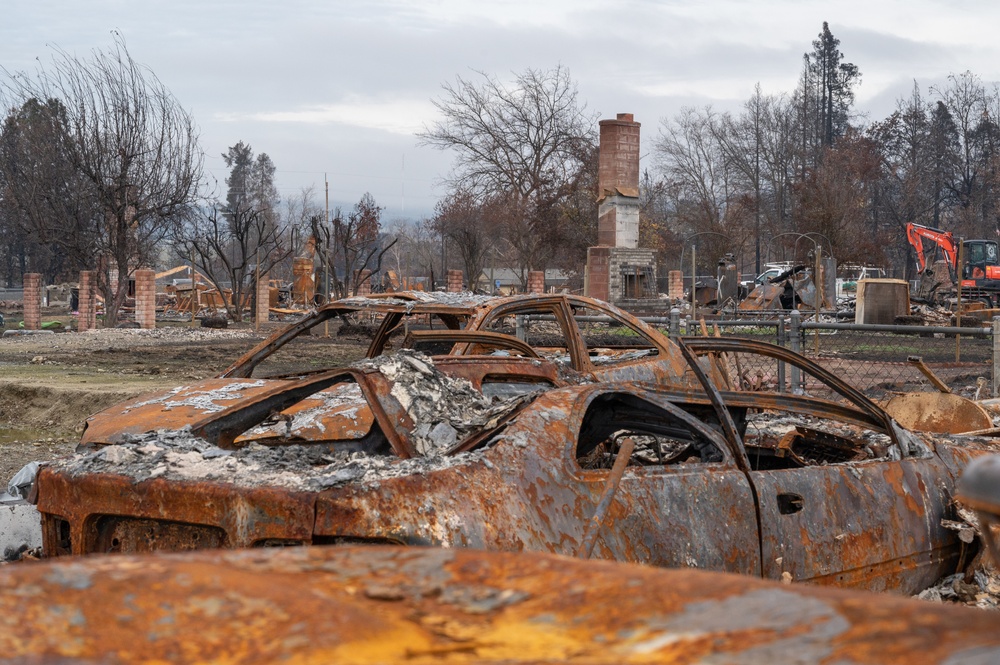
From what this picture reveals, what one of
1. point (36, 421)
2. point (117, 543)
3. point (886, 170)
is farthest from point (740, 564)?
point (886, 170)

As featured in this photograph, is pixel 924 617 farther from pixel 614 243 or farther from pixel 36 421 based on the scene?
pixel 614 243

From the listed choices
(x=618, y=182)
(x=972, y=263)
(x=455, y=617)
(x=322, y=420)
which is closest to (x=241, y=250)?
(x=618, y=182)

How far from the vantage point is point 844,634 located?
3.99ft

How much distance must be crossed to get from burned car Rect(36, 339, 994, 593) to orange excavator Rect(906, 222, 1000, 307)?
1116 inches

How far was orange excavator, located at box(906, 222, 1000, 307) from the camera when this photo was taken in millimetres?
30922

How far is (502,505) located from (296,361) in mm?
14896

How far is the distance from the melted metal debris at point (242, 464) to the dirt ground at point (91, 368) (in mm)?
4540

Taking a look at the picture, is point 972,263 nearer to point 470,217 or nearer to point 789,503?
point 470,217

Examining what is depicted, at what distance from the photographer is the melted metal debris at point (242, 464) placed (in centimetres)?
326

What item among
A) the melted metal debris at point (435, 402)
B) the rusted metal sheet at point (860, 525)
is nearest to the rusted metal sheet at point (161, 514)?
the melted metal debris at point (435, 402)

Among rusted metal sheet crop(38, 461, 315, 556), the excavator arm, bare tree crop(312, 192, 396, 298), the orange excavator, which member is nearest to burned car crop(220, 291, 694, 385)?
rusted metal sheet crop(38, 461, 315, 556)

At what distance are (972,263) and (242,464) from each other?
33585 mm

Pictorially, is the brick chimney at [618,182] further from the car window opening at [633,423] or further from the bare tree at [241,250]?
the car window opening at [633,423]

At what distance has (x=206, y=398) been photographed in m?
6.00
